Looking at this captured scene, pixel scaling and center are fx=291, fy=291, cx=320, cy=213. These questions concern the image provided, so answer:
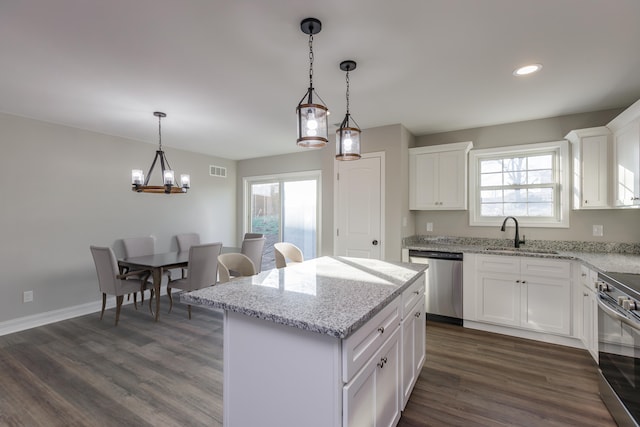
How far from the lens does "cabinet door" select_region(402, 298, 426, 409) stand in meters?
1.86

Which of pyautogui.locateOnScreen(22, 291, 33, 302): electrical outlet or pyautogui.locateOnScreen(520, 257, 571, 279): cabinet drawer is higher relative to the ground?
pyautogui.locateOnScreen(520, 257, 571, 279): cabinet drawer

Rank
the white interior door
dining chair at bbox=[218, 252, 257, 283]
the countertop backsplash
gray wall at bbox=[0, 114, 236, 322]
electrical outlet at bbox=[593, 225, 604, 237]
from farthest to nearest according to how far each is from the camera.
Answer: the white interior door
gray wall at bbox=[0, 114, 236, 322]
electrical outlet at bbox=[593, 225, 604, 237]
the countertop backsplash
dining chair at bbox=[218, 252, 257, 283]

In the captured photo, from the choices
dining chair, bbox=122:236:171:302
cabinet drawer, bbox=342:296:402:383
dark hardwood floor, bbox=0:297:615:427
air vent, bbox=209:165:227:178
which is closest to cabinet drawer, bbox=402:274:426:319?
cabinet drawer, bbox=342:296:402:383

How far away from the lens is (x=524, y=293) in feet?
10.0

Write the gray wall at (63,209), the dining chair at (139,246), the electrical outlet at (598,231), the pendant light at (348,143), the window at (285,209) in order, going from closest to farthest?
the pendant light at (348,143) < the electrical outlet at (598,231) < the gray wall at (63,209) < the dining chair at (139,246) < the window at (285,209)

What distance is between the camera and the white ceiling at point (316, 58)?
5.49 ft

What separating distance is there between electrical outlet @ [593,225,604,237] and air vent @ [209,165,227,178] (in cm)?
567

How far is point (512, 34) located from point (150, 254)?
485 centimetres

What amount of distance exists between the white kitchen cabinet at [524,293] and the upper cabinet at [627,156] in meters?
0.78

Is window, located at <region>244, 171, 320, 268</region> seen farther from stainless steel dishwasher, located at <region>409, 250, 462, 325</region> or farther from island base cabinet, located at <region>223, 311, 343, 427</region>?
island base cabinet, located at <region>223, 311, 343, 427</region>

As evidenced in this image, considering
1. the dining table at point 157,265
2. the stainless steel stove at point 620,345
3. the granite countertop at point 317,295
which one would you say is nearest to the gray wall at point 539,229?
the stainless steel stove at point 620,345

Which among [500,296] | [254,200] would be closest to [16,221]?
[254,200]

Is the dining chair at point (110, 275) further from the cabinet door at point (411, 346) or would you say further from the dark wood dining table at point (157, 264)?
the cabinet door at point (411, 346)

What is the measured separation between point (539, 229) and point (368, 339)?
3281mm
